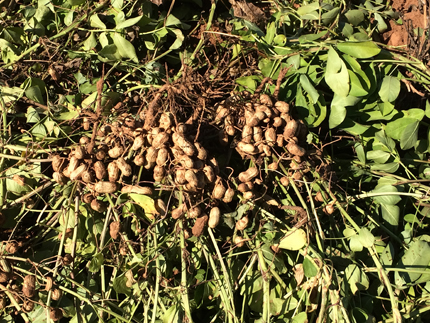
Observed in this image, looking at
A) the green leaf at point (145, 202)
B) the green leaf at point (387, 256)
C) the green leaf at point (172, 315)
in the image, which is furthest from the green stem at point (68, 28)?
the green leaf at point (387, 256)

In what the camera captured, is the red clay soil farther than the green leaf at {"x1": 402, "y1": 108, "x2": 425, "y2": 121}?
Yes

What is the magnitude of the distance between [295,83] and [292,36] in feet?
0.72

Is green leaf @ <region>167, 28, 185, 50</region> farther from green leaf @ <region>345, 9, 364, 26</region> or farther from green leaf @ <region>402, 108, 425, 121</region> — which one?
green leaf @ <region>402, 108, 425, 121</region>

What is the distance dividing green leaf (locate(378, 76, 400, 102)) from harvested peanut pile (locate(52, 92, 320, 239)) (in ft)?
0.95

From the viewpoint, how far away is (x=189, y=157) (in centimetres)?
112

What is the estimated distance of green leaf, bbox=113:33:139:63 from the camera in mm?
1376

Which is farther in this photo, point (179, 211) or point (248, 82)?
point (248, 82)

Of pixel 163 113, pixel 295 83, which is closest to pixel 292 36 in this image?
pixel 295 83

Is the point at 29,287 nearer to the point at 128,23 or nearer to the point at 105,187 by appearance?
the point at 105,187

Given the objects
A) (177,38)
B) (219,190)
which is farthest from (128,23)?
(219,190)

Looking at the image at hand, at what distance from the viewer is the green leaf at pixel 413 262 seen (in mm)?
1212


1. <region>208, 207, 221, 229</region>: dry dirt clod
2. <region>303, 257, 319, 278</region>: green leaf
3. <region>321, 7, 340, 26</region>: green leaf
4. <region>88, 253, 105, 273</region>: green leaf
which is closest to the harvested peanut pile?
<region>208, 207, 221, 229</region>: dry dirt clod

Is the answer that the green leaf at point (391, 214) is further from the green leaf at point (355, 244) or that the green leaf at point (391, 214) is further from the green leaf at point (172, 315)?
the green leaf at point (172, 315)

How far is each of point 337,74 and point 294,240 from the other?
0.50 m
